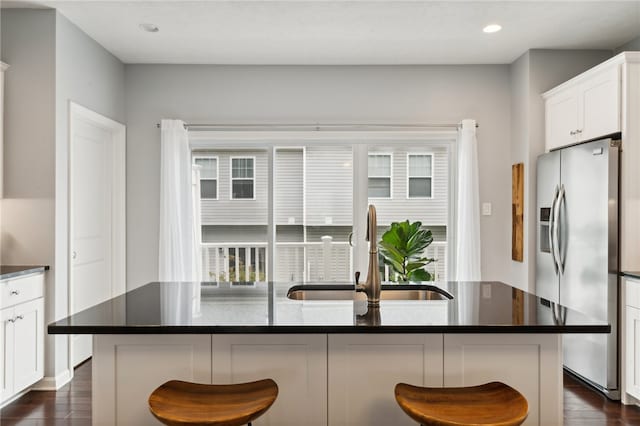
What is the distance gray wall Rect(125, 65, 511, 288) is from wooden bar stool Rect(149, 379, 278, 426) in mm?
3255

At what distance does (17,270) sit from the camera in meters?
3.10

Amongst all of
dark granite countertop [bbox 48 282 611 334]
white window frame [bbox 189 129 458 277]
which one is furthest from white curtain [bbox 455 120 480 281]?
dark granite countertop [bbox 48 282 611 334]

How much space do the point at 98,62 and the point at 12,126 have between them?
1.01m

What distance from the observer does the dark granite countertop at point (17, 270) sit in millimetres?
2954

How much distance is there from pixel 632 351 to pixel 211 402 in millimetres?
2795

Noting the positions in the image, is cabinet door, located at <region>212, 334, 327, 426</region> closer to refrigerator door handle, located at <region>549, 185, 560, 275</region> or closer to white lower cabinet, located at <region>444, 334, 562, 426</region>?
white lower cabinet, located at <region>444, 334, 562, 426</region>

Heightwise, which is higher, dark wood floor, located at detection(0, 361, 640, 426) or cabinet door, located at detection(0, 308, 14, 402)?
cabinet door, located at detection(0, 308, 14, 402)

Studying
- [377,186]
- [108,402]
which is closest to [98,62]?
[377,186]

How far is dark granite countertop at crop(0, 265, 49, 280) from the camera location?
116 inches

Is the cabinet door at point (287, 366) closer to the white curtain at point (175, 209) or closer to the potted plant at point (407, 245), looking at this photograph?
the potted plant at point (407, 245)

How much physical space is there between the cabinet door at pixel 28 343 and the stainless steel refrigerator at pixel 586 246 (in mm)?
3627

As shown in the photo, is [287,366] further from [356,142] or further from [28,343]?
[356,142]

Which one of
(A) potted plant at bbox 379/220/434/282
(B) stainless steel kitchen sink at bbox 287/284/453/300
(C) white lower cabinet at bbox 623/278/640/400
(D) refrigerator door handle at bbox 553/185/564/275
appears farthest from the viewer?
(A) potted plant at bbox 379/220/434/282

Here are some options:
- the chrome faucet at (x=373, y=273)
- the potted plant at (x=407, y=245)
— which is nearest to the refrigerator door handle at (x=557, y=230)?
the potted plant at (x=407, y=245)
